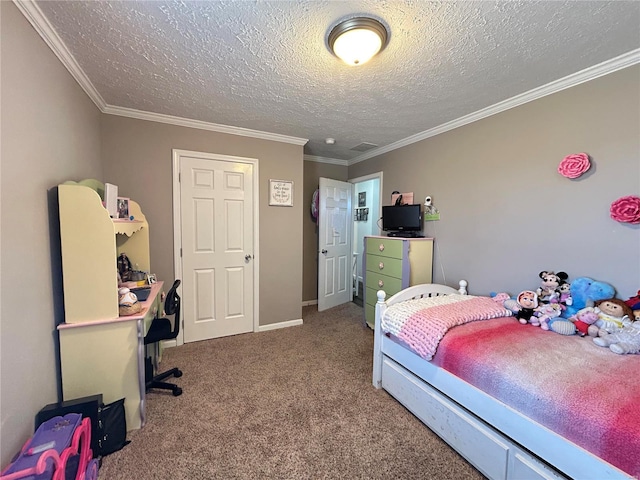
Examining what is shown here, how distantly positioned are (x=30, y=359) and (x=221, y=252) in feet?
5.90

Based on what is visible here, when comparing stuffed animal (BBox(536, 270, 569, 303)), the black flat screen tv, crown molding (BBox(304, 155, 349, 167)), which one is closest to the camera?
stuffed animal (BBox(536, 270, 569, 303))

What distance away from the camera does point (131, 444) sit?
1.60 m

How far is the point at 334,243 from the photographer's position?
4.13m

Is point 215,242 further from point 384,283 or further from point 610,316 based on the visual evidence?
point 610,316

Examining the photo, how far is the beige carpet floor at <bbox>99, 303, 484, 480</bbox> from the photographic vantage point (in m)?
1.45

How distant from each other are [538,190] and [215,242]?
10.1ft

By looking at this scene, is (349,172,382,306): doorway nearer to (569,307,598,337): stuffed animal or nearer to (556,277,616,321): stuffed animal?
(556,277,616,321): stuffed animal

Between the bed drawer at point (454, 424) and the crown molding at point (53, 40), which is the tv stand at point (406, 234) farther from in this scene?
the crown molding at point (53, 40)

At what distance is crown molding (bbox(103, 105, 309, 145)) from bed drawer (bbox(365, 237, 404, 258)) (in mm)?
1523

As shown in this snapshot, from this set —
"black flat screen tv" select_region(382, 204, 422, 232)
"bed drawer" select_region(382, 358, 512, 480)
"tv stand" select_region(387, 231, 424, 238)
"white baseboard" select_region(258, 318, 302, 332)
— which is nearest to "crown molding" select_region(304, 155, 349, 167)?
"black flat screen tv" select_region(382, 204, 422, 232)

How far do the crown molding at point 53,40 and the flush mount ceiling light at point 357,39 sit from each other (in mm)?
1471

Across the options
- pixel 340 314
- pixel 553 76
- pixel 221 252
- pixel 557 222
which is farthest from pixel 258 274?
pixel 553 76

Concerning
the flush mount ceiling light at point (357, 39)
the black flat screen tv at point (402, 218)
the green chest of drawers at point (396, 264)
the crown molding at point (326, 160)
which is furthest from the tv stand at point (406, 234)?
the flush mount ceiling light at point (357, 39)

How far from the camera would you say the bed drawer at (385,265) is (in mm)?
2950
